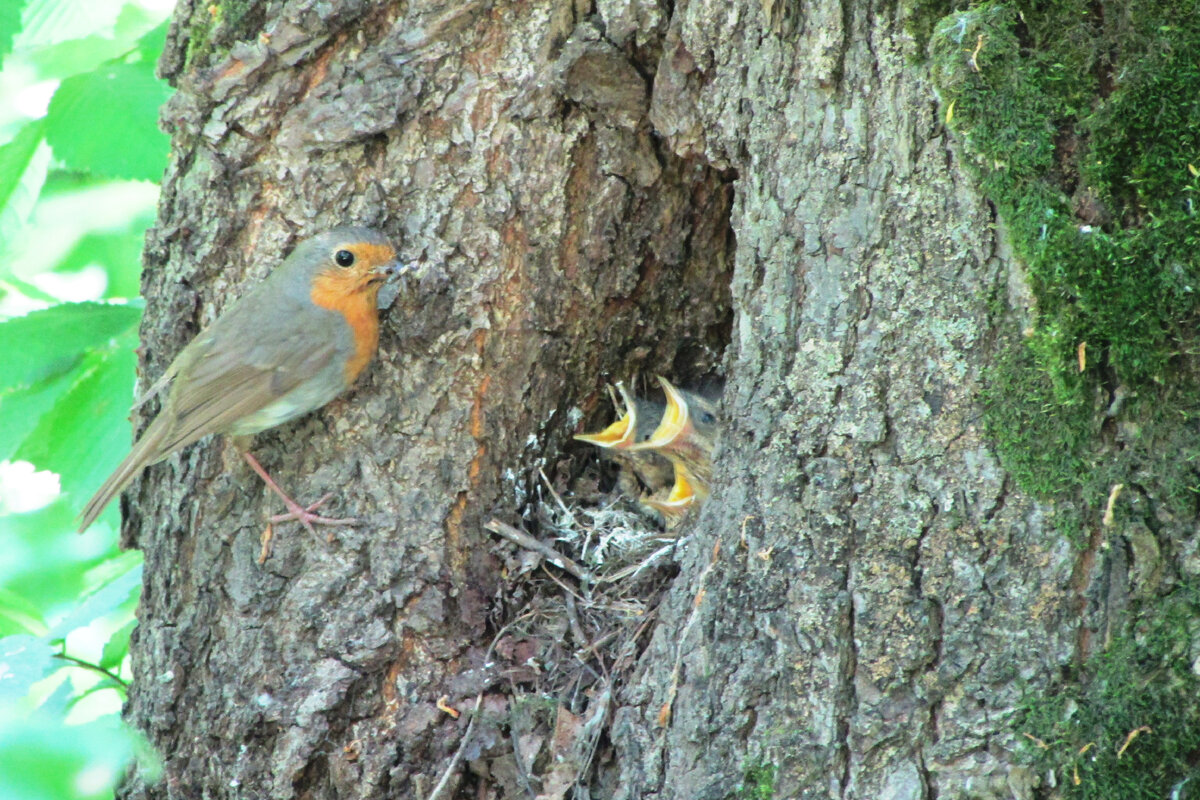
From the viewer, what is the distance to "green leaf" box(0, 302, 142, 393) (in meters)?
3.85

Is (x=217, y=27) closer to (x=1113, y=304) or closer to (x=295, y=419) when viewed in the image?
(x=295, y=419)

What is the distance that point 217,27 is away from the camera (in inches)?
146

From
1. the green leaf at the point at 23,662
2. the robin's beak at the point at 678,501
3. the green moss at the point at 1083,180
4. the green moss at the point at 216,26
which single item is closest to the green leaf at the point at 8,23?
the green moss at the point at 216,26

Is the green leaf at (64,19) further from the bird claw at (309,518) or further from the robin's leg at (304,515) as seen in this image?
the bird claw at (309,518)

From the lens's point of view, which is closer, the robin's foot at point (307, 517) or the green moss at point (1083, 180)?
the green moss at point (1083, 180)

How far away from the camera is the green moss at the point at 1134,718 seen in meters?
2.32


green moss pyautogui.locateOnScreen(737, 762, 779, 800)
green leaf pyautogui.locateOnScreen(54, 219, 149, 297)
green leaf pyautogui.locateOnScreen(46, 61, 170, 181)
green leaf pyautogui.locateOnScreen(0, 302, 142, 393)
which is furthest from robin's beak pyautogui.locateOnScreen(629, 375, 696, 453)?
green leaf pyautogui.locateOnScreen(54, 219, 149, 297)

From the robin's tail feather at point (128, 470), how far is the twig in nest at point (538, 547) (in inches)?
47.2

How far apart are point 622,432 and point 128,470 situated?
6.25 feet

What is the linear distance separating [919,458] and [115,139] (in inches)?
125

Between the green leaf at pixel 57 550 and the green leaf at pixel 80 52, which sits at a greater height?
the green leaf at pixel 80 52

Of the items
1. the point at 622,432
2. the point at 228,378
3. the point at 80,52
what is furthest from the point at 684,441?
the point at 80,52

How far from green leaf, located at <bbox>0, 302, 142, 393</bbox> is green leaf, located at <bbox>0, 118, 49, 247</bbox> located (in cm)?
53

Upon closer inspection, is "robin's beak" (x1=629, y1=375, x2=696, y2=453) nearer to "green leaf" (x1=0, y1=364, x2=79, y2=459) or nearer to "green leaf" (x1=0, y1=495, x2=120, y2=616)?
"green leaf" (x1=0, y1=495, x2=120, y2=616)
